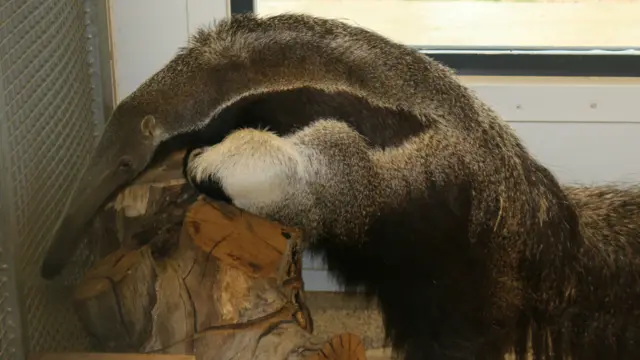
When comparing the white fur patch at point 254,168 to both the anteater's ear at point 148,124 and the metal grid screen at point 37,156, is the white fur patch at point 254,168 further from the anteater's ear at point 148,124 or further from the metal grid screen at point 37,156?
the metal grid screen at point 37,156

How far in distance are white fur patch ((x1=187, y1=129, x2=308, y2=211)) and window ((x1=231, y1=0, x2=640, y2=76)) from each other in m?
0.80

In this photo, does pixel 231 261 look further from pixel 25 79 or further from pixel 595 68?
pixel 595 68

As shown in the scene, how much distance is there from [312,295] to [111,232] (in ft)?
3.22

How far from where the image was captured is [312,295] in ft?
9.92

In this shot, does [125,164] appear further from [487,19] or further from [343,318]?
[487,19]

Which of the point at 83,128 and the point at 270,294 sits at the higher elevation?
the point at 83,128

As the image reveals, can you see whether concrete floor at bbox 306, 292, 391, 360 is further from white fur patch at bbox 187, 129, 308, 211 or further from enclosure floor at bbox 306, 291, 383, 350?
white fur patch at bbox 187, 129, 308, 211

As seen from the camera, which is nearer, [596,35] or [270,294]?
[270,294]

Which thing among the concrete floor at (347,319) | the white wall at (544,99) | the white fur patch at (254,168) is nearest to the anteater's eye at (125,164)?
the white fur patch at (254,168)

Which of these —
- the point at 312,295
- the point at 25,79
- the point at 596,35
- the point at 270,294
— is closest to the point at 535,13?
the point at 596,35

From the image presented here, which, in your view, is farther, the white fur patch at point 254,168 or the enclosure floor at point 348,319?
the enclosure floor at point 348,319

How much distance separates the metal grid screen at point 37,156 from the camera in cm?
194

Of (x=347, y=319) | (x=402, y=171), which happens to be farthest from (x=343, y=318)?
(x=402, y=171)

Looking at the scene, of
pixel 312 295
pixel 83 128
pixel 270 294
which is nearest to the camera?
pixel 270 294
